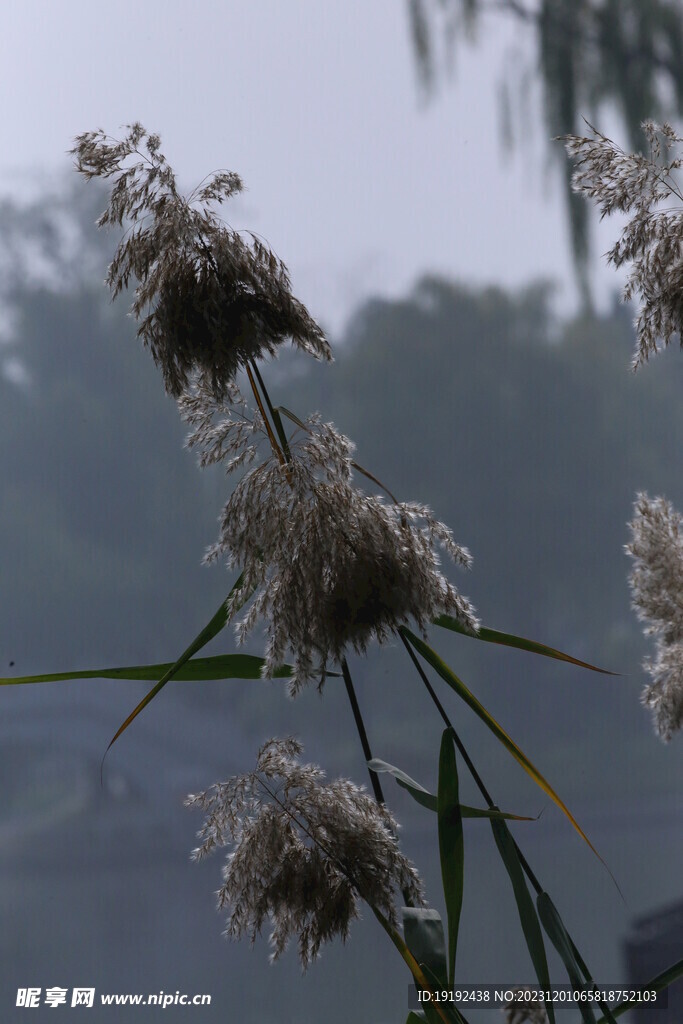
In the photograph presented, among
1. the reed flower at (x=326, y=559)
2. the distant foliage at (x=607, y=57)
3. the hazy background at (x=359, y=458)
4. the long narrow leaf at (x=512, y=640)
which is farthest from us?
the distant foliage at (x=607, y=57)

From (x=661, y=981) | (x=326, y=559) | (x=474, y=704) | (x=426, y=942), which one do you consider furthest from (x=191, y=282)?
(x=661, y=981)

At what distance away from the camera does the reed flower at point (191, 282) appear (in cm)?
57

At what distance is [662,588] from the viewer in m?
0.66

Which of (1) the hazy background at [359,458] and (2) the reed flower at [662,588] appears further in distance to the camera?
(1) the hazy background at [359,458]

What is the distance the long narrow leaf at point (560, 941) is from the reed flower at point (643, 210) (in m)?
0.46

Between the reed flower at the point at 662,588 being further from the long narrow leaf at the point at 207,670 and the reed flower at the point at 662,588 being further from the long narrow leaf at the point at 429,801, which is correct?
the long narrow leaf at the point at 207,670

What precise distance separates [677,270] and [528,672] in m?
0.68

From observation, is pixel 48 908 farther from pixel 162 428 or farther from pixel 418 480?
pixel 418 480

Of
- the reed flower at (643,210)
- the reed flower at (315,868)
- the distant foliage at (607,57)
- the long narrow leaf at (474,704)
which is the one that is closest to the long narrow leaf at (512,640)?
the long narrow leaf at (474,704)

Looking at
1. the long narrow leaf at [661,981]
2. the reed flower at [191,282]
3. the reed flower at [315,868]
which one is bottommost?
the long narrow leaf at [661,981]

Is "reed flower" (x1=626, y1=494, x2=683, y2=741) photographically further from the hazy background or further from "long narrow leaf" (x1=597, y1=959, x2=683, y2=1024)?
the hazy background

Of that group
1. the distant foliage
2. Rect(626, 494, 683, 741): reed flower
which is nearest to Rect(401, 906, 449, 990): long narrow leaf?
Rect(626, 494, 683, 741): reed flower

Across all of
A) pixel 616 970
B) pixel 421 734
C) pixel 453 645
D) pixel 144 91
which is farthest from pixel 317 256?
pixel 616 970

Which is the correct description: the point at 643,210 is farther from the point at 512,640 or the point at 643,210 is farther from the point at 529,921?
the point at 529,921
